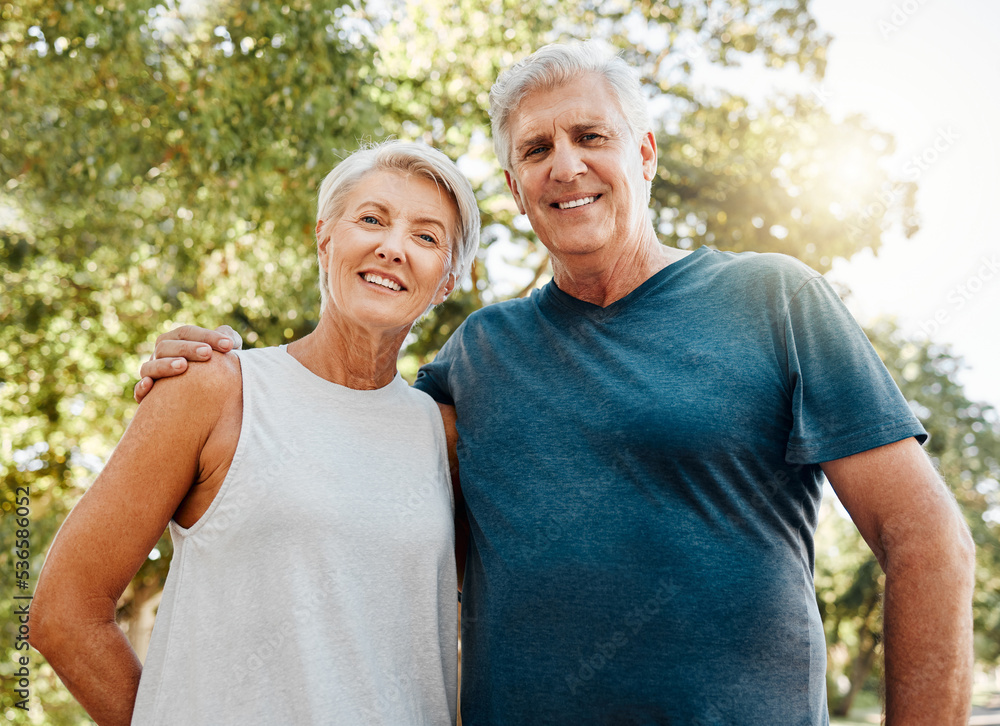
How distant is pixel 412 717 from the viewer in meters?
1.86

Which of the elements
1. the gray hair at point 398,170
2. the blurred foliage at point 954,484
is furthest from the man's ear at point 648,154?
the blurred foliage at point 954,484

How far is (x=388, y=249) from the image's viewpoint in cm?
211

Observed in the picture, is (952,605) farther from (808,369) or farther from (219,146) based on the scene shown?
(219,146)

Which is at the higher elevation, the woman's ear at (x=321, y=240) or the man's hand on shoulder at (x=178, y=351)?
the woman's ear at (x=321, y=240)

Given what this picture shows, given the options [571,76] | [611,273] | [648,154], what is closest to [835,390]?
[611,273]

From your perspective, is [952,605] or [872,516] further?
[872,516]

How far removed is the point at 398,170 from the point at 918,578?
5.92 ft

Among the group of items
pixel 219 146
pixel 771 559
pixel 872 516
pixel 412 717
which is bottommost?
pixel 412 717

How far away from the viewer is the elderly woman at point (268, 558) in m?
1.71

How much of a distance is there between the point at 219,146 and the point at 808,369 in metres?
4.50

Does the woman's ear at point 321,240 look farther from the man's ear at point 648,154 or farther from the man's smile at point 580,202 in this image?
the man's ear at point 648,154

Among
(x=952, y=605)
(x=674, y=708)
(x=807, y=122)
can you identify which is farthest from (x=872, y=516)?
(x=807, y=122)

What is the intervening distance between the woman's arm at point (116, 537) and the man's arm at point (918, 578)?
5.30 feet

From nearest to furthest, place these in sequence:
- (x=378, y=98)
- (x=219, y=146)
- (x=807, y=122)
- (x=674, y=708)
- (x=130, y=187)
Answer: (x=674, y=708), (x=219, y=146), (x=130, y=187), (x=378, y=98), (x=807, y=122)
